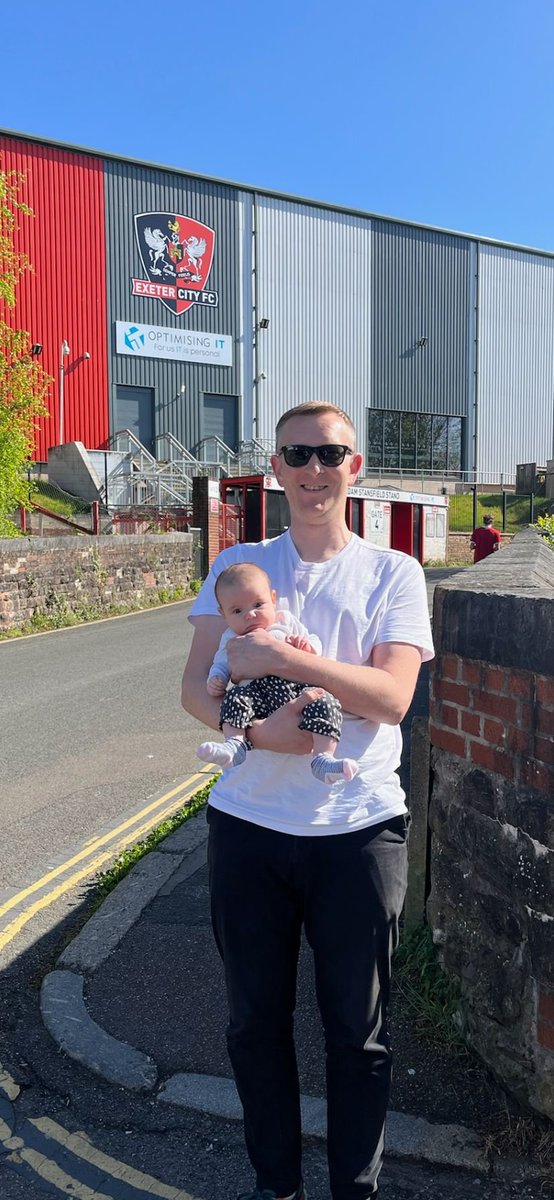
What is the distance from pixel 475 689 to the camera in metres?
2.74

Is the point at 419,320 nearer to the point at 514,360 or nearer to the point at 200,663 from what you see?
the point at 514,360

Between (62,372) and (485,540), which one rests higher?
(62,372)

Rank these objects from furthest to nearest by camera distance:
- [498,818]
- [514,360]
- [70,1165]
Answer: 1. [514,360]
2. [498,818]
3. [70,1165]

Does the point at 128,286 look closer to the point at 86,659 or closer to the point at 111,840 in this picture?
the point at 86,659

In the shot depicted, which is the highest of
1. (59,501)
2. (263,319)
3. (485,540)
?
(263,319)

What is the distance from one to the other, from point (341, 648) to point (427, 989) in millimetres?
1553

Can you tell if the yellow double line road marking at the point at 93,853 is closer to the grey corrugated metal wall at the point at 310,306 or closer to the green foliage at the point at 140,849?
the green foliage at the point at 140,849

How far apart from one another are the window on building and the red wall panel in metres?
13.2

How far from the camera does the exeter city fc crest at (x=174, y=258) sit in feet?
109

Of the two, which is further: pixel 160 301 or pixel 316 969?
pixel 160 301

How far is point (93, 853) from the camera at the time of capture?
486 cm

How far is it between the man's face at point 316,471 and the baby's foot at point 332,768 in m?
0.62

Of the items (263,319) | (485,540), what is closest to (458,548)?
(263,319)

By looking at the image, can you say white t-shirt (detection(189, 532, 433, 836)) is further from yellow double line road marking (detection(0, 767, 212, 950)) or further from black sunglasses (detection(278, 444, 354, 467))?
yellow double line road marking (detection(0, 767, 212, 950))
